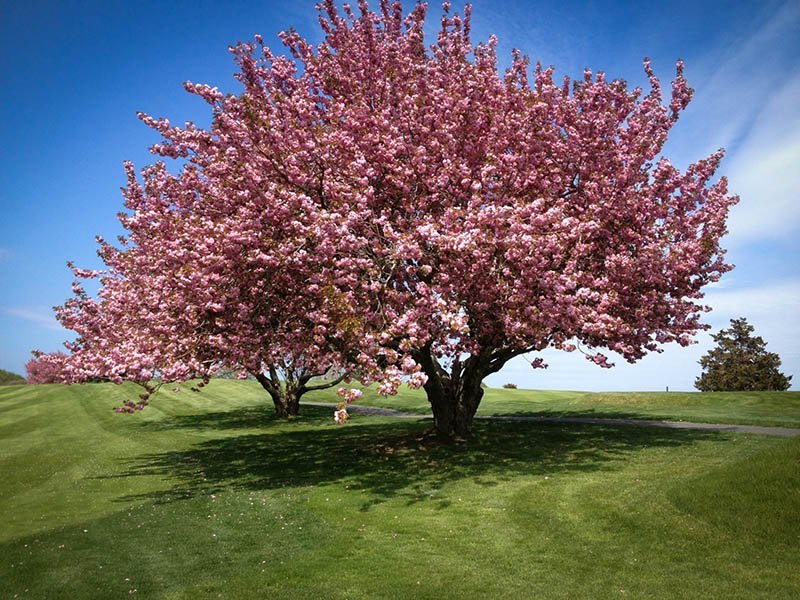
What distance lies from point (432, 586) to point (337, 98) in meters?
17.7

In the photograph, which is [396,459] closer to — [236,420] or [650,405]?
[236,420]

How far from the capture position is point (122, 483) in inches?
760

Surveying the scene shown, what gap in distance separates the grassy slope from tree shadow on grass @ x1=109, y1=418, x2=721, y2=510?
5900mm

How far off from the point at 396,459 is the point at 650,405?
84.6 feet

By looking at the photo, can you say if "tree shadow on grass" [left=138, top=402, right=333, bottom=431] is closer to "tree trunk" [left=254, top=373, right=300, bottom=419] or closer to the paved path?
"tree trunk" [left=254, top=373, right=300, bottom=419]

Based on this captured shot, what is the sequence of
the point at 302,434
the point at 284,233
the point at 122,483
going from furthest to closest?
1. the point at 302,434
2. the point at 122,483
3. the point at 284,233

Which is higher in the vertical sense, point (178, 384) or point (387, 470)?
point (178, 384)

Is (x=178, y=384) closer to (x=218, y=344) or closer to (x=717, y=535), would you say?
(x=218, y=344)

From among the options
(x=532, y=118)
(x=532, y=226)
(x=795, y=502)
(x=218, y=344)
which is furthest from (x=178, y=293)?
(x=795, y=502)

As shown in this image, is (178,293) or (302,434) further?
(302,434)

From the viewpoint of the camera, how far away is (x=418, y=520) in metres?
13.7

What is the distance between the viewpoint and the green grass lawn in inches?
400

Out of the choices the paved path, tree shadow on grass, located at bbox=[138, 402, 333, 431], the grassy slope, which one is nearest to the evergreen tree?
the grassy slope

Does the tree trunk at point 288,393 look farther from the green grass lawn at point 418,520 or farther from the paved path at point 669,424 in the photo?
the green grass lawn at point 418,520
